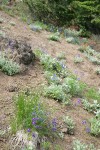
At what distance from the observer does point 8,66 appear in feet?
23.7

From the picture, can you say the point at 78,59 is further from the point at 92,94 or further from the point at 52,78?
the point at 52,78

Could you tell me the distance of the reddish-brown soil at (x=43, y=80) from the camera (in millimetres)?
5746

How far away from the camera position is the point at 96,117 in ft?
22.5

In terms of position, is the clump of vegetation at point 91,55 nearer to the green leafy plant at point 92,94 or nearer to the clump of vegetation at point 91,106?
the green leafy plant at point 92,94

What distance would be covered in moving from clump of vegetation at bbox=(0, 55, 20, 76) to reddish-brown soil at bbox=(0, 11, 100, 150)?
12 centimetres

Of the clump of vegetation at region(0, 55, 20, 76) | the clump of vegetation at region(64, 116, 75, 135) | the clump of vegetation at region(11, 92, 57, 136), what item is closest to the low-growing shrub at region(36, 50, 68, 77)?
the clump of vegetation at region(0, 55, 20, 76)

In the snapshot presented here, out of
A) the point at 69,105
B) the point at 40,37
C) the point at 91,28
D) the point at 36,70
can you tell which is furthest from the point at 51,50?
the point at 91,28

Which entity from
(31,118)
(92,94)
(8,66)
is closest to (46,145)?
(31,118)

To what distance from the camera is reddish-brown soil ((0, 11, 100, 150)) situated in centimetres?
575

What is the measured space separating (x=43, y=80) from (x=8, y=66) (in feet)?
3.31

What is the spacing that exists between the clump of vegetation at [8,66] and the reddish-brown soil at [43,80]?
0.12m

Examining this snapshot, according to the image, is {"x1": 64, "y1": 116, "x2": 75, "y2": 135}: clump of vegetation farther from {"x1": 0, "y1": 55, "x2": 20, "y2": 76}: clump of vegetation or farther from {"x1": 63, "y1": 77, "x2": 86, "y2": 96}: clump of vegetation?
{"x1": 0, "y1": 55, "x2": 20, "y2": 76}: clump of vegetation

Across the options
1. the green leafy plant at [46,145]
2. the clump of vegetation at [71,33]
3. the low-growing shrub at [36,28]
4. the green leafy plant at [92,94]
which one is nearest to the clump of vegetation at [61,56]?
the green leafy plant at [92,94]

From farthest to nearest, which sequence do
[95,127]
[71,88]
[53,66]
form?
[53,66] < [71,88] < [95,127]
